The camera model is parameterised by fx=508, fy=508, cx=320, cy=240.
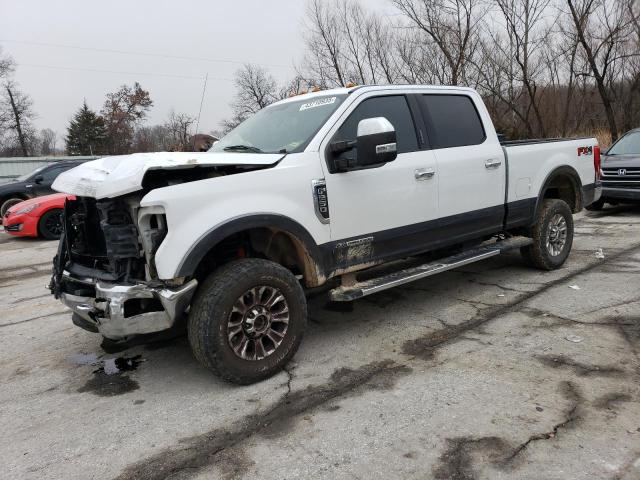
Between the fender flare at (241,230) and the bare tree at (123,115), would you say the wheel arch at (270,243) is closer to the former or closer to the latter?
the fender flare at (241,230)

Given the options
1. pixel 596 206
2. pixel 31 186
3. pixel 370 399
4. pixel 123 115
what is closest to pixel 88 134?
pixel 123 115

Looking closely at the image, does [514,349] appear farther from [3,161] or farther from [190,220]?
[3,161]

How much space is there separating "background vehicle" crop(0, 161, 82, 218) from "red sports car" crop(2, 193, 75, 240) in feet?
8.95

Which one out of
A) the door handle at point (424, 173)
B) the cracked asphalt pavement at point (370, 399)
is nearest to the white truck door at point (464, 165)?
the door handle at point (424, 173)

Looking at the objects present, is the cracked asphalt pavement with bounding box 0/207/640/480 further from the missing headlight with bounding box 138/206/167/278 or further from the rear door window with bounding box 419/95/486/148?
the rear door window with bounding box 419/95/486/148

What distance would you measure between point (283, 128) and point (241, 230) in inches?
51.9

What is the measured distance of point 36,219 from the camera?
1063cm

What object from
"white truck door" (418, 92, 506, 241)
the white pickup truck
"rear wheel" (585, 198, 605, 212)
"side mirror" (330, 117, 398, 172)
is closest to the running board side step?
the white pickup truck

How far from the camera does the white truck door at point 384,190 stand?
3.93 metres

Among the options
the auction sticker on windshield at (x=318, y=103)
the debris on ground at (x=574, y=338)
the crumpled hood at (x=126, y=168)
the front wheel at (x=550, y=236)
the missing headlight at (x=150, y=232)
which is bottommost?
the debris on ground at (x=574, y=338)

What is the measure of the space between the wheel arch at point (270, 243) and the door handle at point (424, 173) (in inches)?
47.0

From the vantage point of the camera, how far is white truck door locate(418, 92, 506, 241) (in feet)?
15.3

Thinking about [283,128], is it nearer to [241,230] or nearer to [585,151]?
[241,230]

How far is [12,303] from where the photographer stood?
6113 millimetres
